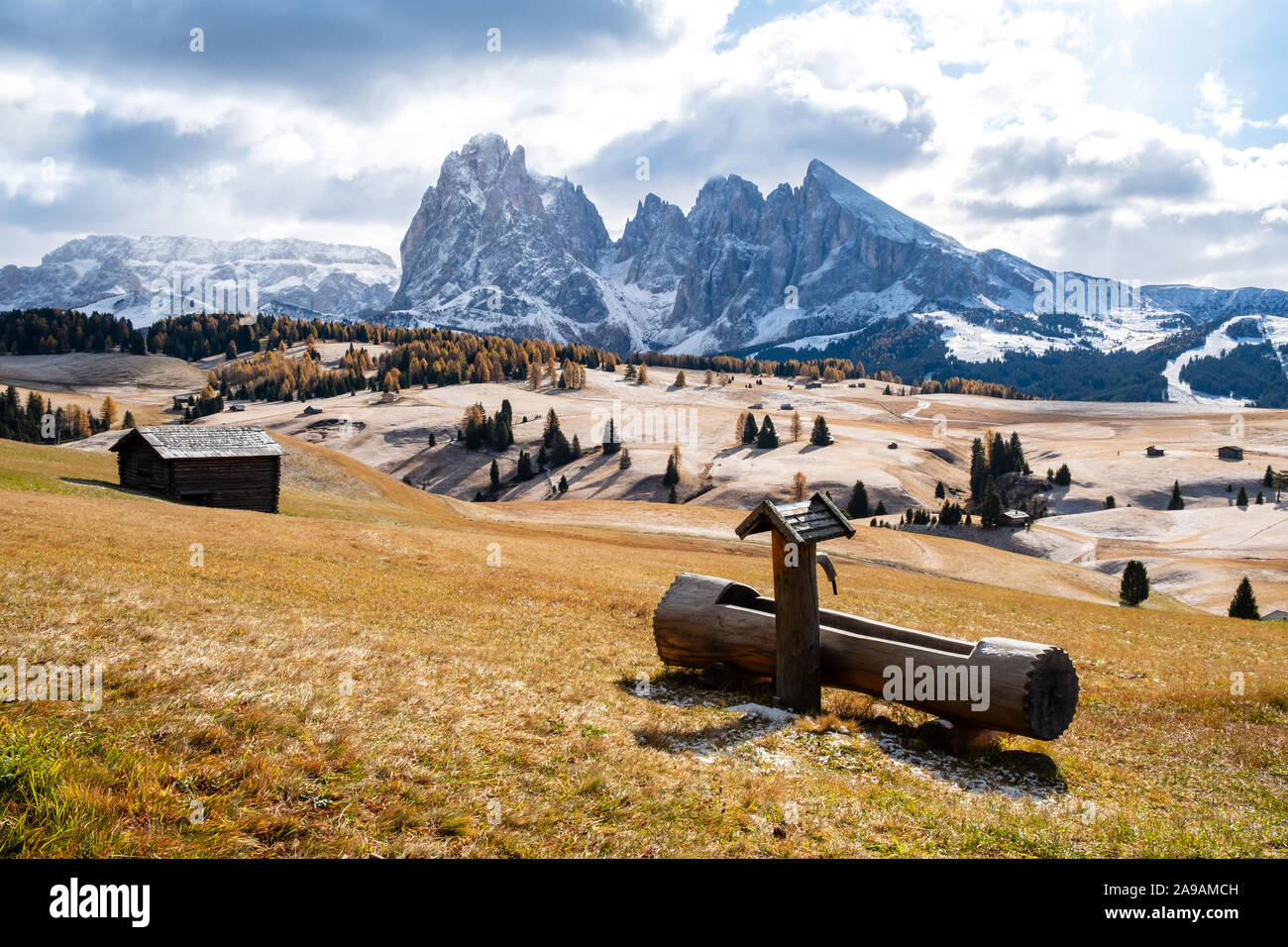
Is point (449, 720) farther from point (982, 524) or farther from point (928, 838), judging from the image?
point (982, 524)

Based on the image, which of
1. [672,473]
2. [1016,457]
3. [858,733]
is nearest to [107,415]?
[672,473]

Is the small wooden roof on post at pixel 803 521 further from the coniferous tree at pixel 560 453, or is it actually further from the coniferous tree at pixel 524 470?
the coniferous tree at pixel 560 453

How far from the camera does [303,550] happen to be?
26.6 m

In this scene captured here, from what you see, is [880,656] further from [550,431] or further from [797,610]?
[550,431]

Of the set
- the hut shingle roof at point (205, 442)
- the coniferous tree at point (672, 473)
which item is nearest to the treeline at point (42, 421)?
the hut shingle roof at point (205, 442)

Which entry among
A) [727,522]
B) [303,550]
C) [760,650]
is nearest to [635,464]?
[727,522]

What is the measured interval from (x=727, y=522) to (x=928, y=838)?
2969 inches

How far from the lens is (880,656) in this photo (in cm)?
1232

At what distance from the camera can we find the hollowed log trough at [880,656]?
36.1 ft

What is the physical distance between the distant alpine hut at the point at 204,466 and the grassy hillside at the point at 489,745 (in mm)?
28705

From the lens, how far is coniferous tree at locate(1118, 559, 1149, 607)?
5706 cm

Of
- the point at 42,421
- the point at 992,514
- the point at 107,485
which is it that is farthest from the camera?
the point at 42,421

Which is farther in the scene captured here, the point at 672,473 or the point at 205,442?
the point at 672,473

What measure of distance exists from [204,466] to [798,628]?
4957cm
